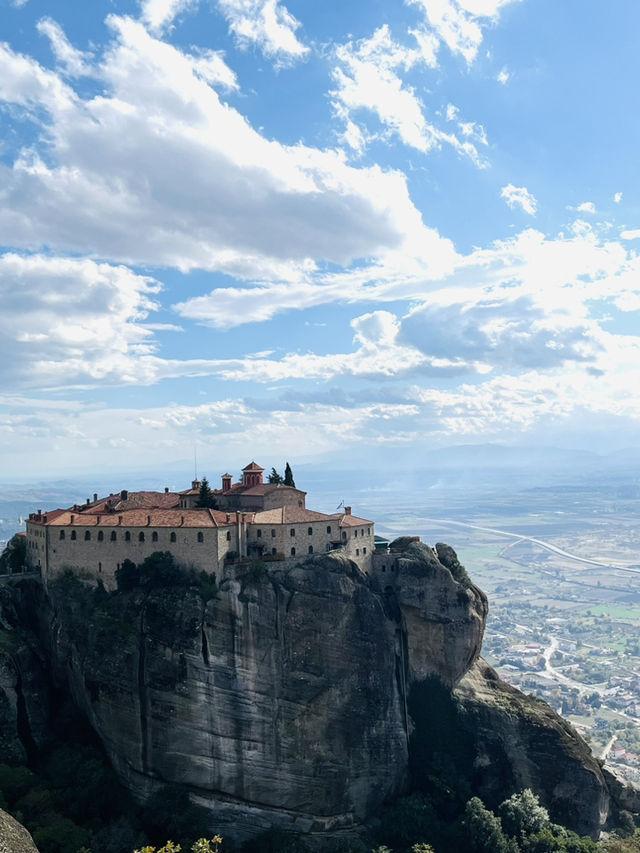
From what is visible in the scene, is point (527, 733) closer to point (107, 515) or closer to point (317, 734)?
point (317, 734)

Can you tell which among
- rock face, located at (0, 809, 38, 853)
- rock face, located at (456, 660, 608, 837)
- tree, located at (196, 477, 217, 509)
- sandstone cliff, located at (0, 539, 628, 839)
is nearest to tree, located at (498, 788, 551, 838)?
rock face, located at (456, 660, 608, 837)

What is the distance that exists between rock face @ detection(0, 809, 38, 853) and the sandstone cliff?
1638 cm

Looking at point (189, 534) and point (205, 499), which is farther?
point (205, 499)

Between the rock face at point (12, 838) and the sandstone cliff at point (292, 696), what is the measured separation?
16.4 meters

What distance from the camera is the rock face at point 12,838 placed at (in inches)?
1628

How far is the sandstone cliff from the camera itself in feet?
202

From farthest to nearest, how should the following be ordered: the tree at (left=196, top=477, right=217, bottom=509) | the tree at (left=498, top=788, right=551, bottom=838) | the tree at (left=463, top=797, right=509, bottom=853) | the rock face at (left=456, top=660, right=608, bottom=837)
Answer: the tree at (left=196, top=477, right=217, bottom=509)
the rock face at (left=456, top=660, right=608, bottom=837)
the tree at (left=498, top=788, right=551, bottom=838)
the tree at (left=463, top=797, right=509, bottom=853)

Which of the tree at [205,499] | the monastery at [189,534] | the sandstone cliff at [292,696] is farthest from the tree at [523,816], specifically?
the tree at [205,499]

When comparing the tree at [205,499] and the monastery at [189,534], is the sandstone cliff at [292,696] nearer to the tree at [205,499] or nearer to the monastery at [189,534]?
the monastery at [189,534]

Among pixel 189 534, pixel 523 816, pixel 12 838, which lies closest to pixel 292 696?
pixel 189 534

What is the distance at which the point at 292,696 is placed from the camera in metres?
64.0

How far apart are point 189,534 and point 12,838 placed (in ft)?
91.0

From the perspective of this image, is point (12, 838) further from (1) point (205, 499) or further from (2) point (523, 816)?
(2) point (523, 816)

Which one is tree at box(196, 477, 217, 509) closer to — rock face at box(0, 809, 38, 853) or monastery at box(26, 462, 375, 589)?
monastery at box(26, 462, 375, 589)
